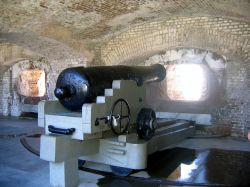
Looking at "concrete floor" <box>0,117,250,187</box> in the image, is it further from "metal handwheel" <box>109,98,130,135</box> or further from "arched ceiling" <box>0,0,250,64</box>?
"arched ceiling" <box>0,0,250,64</box>

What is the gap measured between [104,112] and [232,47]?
362cm

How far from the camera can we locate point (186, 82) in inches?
290

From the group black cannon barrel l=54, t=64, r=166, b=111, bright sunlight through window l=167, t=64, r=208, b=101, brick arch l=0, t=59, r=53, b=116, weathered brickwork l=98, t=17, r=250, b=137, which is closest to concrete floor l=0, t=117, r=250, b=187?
weathered brickwork l=98, t=17, r=250, b=137

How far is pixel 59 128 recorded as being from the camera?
3.41 metres

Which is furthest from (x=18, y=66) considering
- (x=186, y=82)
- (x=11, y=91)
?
(x=186, y=82)

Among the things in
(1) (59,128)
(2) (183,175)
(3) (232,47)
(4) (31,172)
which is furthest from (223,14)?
(4) (31,172)

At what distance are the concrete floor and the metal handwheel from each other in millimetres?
585

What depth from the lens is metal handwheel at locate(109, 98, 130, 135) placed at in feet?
11.7

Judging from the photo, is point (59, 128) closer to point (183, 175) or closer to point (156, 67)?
point (183, 175)

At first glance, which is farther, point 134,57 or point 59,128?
point 134,57

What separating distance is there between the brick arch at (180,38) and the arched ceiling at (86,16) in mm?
257

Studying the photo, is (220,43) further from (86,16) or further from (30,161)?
(30,161)

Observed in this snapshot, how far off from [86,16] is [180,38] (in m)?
2.11

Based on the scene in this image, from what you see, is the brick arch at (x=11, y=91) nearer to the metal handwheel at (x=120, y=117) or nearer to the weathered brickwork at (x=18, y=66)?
the weathered brickwork at (x=18, y=66)
